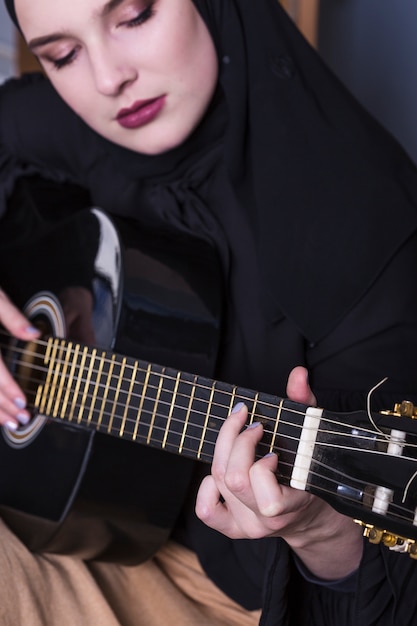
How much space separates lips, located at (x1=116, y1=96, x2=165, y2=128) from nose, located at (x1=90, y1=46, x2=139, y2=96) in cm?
4

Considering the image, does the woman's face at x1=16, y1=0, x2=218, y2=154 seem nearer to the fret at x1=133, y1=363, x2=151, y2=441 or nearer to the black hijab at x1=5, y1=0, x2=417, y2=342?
the black hijab at x1=5, y1=0, x2=417, y2=342

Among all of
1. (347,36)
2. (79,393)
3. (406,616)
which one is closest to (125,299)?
(79,393)

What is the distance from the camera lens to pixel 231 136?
106 centimetres

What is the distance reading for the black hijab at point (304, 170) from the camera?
98 cm

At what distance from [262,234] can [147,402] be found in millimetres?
252

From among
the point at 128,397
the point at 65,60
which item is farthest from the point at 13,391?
the point at 65,60

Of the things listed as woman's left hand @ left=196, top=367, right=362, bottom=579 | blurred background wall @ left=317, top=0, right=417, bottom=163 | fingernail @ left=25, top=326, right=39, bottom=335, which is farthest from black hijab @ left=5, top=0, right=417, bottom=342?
blurred background wall @ left=317, top=0, right=417, bottom=163

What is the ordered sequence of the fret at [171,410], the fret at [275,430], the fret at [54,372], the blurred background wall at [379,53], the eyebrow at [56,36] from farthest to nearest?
the blurred background wall at [379,53] → the fret at [54,372] → the eyebrow at [56,36] → the fret at [171,410] → the fret at [275,430]

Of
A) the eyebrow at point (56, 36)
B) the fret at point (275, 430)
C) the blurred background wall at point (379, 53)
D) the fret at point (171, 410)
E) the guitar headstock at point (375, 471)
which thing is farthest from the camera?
the blurred background wall at point (379, 53)

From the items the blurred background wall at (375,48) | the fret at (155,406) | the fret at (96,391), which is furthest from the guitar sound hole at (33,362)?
the blurred background wall at (375,48)

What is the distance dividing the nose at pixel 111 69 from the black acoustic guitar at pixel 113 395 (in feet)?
0.63

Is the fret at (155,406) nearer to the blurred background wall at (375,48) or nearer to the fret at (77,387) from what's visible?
the fret at (77,387)

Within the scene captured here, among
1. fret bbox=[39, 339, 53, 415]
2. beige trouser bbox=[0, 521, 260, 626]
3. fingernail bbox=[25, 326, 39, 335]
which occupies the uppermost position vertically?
fingernail bbox=[25, 326, 39, 335]

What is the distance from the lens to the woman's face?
102cm
